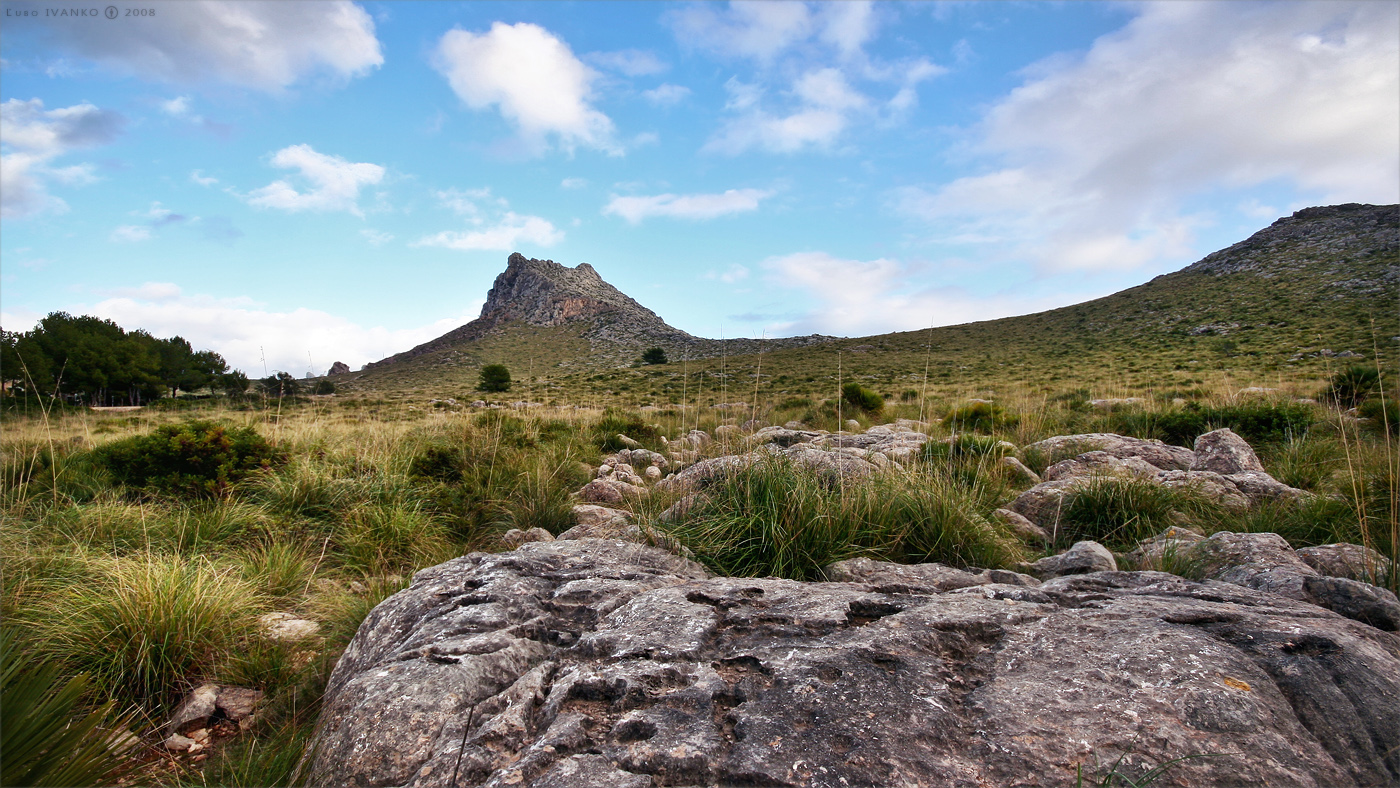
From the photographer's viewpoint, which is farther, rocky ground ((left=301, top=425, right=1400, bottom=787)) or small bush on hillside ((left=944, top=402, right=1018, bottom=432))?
small bush on hillside ((left=944, top=402, right=1018, bottom=432))

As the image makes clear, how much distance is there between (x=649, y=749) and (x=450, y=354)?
353 ft

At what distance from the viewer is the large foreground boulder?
1.63 meters

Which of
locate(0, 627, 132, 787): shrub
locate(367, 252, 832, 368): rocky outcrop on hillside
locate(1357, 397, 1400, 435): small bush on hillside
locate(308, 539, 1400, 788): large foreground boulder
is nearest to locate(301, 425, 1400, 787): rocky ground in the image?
locate(308, 539, 1400, 788): large foreground boulder

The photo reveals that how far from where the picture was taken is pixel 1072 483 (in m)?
6.10

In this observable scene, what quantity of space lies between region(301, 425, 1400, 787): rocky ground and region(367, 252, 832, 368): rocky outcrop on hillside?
8729 centimetres

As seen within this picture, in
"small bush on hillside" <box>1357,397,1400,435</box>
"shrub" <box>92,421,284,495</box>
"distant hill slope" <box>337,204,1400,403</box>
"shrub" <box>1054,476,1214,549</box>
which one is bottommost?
"shrub" <box>1054,476,1214,549</box>

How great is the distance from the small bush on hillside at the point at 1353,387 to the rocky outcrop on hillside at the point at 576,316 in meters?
77.0

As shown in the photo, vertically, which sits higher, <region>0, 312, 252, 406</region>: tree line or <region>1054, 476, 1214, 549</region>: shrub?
<region>0, 312, 252, 406</region>: tree line

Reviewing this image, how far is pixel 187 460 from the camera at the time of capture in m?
7.12

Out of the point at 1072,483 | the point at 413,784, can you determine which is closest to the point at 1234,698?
A: the point at 413,784

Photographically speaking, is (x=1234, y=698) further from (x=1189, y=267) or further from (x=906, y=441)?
(x=1189, y=267)

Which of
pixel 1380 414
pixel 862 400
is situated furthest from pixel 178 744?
pixel 862 400

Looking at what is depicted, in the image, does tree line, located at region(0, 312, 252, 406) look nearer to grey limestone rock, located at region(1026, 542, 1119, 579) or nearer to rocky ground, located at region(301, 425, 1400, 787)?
rocky ground, located at region(301, 425, 1400, 787)

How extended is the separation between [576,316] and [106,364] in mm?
86243
